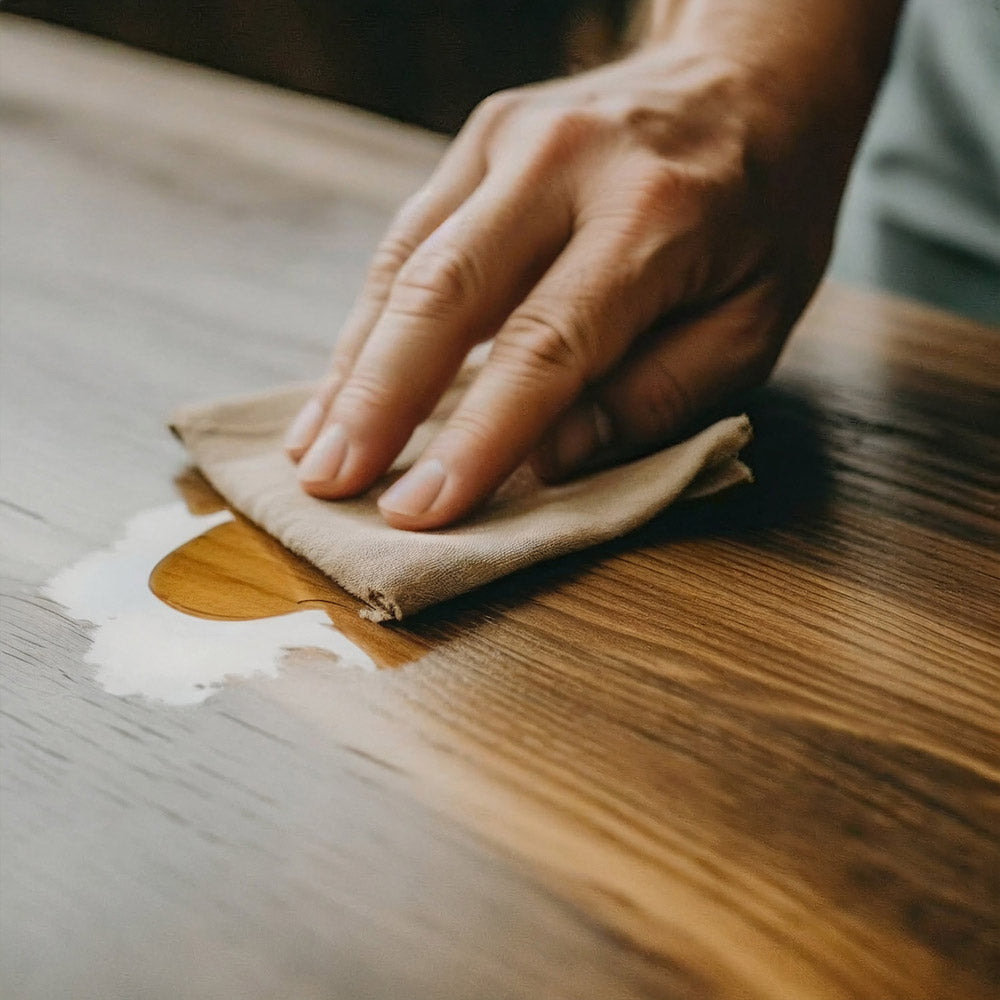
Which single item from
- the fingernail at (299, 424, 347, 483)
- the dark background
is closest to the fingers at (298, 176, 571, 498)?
the fingernail at (299, 424, 347, 483)

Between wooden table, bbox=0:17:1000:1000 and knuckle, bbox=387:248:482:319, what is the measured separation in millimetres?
124

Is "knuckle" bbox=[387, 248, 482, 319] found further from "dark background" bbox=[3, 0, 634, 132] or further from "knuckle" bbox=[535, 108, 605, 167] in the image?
"dark background" bbox=[3, 0, 634, 132]

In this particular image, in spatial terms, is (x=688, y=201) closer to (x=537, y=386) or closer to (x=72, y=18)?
(x=537, y=386)

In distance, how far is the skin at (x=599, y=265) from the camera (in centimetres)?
42

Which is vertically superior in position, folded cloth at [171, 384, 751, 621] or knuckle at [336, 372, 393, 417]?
knuckle at [336, 372, 393, 417]

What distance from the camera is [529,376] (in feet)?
1.37

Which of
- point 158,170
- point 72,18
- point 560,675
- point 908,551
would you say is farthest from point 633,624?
point 72,18

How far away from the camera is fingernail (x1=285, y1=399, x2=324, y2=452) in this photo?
424 mm

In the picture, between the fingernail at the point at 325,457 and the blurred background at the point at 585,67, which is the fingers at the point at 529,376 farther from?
the blurred background at the point at 585,67

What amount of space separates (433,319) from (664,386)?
121mm

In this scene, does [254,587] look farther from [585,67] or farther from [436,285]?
[585,67]

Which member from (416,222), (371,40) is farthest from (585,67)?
(416,222)

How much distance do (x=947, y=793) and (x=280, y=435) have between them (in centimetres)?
31

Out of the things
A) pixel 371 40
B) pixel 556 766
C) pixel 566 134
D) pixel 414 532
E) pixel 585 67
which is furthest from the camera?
pixel 371 40
